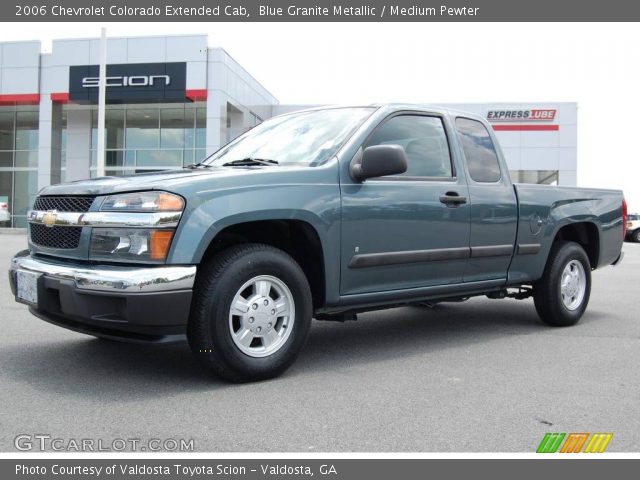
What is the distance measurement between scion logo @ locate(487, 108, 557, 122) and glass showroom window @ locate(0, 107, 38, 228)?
75.0 feet

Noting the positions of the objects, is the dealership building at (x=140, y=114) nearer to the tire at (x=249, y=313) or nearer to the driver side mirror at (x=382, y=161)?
the driver side mirror at (x=382, y=161)

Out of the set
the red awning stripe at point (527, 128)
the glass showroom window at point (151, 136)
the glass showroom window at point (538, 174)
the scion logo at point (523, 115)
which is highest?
the scion logo at point (523, 115)

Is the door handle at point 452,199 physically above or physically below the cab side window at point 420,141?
below

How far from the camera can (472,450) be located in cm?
289

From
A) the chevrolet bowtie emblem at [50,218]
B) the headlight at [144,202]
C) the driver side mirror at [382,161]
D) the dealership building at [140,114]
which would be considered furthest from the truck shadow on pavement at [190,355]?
the dealership building at [140,114]

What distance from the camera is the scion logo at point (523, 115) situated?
32625 millimetres

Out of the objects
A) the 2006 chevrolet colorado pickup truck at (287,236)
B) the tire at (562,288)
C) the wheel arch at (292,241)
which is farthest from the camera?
the tire at (562,288)

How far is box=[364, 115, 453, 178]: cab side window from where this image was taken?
4863mm

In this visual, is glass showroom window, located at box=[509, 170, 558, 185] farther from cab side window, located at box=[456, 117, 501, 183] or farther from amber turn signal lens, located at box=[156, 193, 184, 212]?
amber turn signal lens, located at box=[156, 193, 184, 212]

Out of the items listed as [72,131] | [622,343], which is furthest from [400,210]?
[72,131]

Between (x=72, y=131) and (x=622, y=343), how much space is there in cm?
2905

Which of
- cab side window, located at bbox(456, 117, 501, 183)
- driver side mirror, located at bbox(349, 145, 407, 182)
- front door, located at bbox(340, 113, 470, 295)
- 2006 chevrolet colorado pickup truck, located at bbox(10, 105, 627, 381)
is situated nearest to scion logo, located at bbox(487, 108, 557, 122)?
cab side window, located at bbox(456, 117, 501, 183)

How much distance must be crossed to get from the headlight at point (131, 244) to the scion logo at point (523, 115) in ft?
102

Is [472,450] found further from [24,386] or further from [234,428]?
[24,386]
